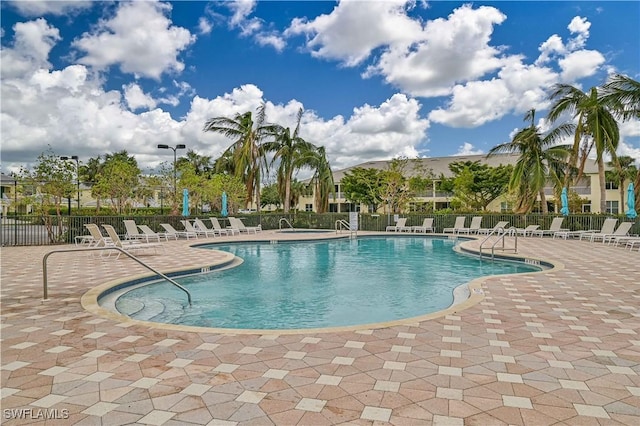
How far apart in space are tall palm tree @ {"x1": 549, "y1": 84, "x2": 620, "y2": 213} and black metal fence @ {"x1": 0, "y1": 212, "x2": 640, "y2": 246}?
2.61 metres

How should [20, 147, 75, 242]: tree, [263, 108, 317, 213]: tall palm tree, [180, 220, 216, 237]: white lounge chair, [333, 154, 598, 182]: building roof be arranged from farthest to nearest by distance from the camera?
[333, 154, 598, 182]: building roof, [263, 108, 317, 213]: tall palm tree, [180, 220, 216, 237]: white lounge chair, [20, 147, 75, 242]: tree

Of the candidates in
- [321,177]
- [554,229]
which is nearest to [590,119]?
[554,229]

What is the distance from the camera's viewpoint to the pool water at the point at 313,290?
6914 millimetres

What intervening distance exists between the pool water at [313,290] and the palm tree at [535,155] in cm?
1141

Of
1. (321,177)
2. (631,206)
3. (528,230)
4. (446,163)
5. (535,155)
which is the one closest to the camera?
(631,206)

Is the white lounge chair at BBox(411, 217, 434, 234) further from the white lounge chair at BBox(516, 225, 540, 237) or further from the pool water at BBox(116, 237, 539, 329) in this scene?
the pool water at BBox(116, 237, 539, 329)

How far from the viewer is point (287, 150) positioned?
28.6 meters

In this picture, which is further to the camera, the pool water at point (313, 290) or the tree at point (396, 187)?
the tree at point (396, 187)

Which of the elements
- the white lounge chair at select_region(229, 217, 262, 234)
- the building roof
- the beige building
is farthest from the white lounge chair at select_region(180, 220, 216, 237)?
the building roof

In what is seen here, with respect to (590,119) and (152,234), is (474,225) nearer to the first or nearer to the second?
(590,119)

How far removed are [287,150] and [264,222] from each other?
5481 mm

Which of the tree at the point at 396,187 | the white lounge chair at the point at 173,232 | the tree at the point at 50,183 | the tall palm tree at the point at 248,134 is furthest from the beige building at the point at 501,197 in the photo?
the tree at the point at 50,183

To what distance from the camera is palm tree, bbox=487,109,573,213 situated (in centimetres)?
2398

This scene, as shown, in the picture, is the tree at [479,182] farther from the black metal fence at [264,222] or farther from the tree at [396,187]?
the black metal fence at [264,222]
